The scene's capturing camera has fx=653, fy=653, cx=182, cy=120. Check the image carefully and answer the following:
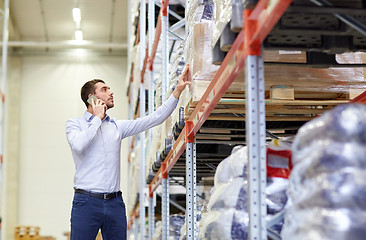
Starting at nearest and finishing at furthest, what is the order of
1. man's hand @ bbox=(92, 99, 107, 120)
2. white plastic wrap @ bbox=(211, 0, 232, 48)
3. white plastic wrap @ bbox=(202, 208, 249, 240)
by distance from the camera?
white plastic wrap @ bbox=(202, 208, 249, 240) < white plastic wrap @ bbox=(211, 0, 232, 48) < man's hand @ bbox=(92, 99, 107, 120)

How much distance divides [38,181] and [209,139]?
54.1 ft

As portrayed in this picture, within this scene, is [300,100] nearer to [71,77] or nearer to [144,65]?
[144,65]

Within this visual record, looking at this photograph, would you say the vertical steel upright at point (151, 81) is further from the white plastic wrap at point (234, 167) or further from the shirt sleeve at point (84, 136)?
the white plastic wrap at point (234, 167)

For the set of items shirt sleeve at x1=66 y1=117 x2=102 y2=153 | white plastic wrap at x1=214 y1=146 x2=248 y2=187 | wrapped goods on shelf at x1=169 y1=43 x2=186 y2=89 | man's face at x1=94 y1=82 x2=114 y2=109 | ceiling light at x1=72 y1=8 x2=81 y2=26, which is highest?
ceiling light at x1=72 y1=8 x2=81 y2=26

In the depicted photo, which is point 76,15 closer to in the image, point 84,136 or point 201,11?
point 84,136

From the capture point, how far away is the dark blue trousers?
5.68 meters

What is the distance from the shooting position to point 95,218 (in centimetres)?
571

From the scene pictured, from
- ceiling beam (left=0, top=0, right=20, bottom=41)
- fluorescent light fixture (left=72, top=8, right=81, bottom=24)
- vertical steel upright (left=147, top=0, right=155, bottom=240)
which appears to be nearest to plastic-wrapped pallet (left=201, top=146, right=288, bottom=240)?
vertical steel upright (left=147, top=0, right=155, bottom=240)

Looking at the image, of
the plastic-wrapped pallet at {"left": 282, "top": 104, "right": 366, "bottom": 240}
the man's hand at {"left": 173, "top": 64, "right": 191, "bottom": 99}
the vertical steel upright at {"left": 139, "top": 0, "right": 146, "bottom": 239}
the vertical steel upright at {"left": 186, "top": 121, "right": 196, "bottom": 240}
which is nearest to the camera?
the plastic-wrapped pallet at {"left": 282, "top": 104, "right": 366, "bottom": 240}

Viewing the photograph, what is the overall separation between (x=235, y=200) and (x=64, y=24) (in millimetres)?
18783

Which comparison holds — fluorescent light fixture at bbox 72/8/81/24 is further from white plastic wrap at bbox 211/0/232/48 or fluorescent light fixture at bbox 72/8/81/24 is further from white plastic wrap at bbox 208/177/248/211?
white plastic wrap at bbox 208/177/248/211

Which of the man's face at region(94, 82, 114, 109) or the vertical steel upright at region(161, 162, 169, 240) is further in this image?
the vertical steel upright at region(161, 162, 169, 240)

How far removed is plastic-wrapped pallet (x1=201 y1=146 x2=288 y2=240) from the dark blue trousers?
2.65 m

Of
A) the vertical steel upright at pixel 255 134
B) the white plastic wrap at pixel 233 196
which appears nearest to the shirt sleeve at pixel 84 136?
the white plastic wrap at pixel 233 196
